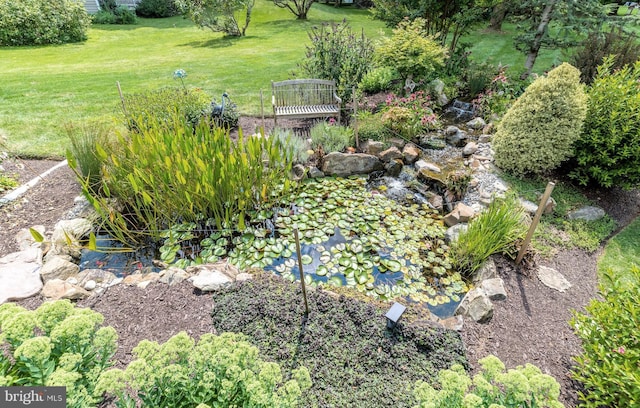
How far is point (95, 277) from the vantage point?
9.87 feet

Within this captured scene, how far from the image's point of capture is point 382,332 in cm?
250

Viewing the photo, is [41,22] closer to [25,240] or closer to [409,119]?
[25,240]

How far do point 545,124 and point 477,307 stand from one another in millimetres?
2903

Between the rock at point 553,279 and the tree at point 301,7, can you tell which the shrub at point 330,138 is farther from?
the tree at point 301,7

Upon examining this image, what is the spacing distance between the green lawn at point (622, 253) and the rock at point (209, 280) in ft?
12.2

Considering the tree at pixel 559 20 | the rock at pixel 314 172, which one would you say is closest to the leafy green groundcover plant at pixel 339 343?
the rock at pixel 314 172

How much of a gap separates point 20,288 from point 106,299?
816 mm

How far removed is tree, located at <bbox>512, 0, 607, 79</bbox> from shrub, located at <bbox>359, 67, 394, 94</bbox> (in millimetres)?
2880

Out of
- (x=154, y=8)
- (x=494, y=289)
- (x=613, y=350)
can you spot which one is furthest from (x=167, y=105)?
(x=154, y=8)

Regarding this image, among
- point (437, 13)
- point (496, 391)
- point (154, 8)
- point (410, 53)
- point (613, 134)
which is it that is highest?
point (154, 8)

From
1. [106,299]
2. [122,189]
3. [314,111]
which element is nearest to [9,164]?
[122,189]

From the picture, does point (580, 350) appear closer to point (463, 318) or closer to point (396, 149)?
point (463, 318)

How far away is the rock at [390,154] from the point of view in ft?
17.1

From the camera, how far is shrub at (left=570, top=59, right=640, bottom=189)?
3.78m
